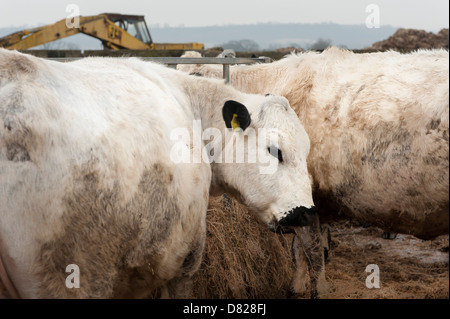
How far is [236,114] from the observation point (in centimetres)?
397

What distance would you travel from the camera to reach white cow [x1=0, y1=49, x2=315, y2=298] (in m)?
2.66

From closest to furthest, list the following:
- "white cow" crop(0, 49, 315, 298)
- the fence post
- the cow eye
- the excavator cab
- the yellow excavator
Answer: "white cow" crop(0, 49, 315, 298) → the cow eye → the fence post → the yellow excavator → the excavator cab

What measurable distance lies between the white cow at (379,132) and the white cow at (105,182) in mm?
939

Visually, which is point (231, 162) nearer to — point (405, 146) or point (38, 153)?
point (405, 146)

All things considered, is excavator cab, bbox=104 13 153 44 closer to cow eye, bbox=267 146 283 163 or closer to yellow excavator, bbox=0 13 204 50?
yellow excavator, bbox=0 13 204 50

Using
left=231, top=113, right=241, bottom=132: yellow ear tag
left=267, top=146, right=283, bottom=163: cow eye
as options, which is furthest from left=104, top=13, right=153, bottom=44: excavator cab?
left=267, top=146, right=283, bottom=163: cow eye

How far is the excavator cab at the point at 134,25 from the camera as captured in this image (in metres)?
19.2

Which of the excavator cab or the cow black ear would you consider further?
the excavator cab

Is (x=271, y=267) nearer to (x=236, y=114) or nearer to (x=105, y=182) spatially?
(x=236, y=114)

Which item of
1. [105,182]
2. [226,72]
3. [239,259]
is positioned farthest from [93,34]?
[105,182]

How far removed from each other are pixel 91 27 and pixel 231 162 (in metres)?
14.4

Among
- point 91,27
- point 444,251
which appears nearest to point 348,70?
point 444,251

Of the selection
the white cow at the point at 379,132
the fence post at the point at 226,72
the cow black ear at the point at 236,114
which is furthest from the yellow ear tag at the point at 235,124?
the fence post at the point at 226,72

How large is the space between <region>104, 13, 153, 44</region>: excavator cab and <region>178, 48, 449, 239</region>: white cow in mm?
14834
